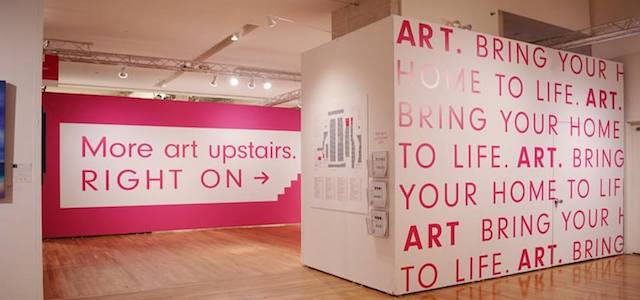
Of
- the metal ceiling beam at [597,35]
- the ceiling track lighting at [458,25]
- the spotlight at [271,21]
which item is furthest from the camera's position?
the spotlight at [271,21]

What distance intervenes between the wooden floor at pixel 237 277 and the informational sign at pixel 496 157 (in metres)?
0.33

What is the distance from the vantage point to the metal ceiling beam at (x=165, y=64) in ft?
30.4

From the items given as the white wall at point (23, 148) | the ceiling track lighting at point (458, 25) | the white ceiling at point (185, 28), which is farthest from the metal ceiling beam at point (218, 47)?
the white wall at point (23, 148)

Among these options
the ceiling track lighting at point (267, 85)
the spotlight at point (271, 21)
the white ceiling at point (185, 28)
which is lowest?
the ceiling track lighting at point (267, 85)

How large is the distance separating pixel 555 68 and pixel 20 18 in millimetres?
6083

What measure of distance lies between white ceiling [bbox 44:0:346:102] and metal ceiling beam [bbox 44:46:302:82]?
139mm

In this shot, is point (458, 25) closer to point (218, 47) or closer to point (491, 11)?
point (491, 11)

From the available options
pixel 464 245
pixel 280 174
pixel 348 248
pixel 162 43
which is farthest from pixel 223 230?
pixel 464 245

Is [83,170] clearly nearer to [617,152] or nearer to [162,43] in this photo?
[162,43]

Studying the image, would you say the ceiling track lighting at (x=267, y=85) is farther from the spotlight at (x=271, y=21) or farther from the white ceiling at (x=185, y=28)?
the spotlight at (x=271, y=21)

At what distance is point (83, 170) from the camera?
1006 centimetres

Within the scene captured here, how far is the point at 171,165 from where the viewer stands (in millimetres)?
10844

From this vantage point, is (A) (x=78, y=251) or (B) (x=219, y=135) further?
(B) (x=219, y=135)

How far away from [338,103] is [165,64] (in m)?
5.71
